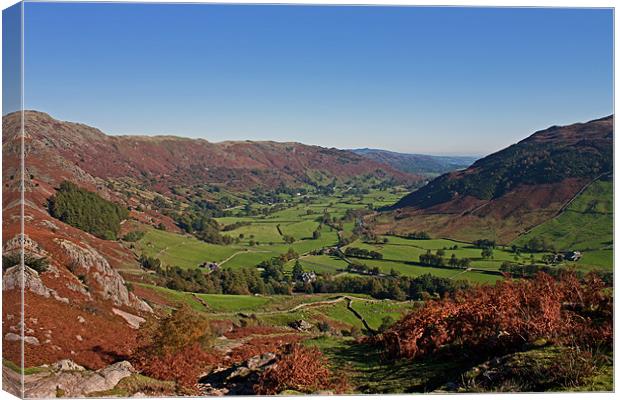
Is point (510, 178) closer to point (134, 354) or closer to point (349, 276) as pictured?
point (349, 276)

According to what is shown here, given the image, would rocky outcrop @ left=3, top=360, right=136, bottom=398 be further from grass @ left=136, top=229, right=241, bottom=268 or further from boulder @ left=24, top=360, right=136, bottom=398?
grass @ left=136, top=229, right=241, bottom=268

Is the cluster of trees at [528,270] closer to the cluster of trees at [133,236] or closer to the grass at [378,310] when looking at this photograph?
the grass at [378,310]

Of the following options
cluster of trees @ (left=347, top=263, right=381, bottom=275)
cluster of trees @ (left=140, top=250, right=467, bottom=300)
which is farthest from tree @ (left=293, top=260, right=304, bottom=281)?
cluster of trees @ (left=347, top=263, right=381, bottom=275)

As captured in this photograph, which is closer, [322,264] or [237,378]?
[237,378]

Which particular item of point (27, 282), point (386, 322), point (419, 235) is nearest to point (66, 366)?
point (27, 282)

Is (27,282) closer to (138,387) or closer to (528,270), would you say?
(138,387)

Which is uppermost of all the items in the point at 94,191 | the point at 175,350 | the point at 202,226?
the point at 94,191

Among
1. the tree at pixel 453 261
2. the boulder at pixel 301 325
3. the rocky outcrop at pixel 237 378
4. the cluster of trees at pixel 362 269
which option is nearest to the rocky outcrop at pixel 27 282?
the rocky outcrop at pixel 237 378
